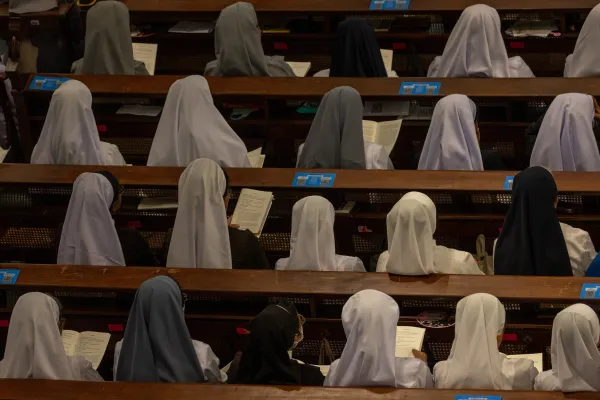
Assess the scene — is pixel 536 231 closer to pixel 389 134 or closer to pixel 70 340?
pixel 389 134

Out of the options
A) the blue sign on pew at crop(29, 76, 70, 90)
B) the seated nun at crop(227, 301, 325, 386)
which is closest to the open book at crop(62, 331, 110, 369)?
the seated nun at crop(227, 301, 325, 386)

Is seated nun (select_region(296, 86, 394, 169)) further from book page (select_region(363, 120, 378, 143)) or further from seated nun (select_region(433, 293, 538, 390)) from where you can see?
seated nun (select_region(433, 293, 538, 390))

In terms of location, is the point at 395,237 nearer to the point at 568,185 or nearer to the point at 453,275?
the point at 453,275

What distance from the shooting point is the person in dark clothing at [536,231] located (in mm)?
7012

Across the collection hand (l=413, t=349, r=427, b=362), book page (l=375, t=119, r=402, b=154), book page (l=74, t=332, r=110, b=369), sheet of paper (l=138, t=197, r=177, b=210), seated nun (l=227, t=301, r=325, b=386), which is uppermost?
book page (l=375, t=119, r=402, b=154)

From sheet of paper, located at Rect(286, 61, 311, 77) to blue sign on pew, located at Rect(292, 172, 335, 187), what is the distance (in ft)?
5.66

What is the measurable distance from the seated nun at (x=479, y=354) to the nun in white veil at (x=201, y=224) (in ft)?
4.90

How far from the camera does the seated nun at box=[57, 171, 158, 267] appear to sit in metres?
7.25

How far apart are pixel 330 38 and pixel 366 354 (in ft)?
12.5

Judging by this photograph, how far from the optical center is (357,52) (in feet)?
29.0

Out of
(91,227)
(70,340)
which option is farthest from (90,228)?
(70,340)

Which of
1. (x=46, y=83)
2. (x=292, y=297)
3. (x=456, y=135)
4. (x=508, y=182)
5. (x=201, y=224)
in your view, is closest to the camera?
(x=292, y=297)

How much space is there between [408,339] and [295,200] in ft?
4.59

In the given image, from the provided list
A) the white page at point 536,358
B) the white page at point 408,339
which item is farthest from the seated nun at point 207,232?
the white page at point 536,358
